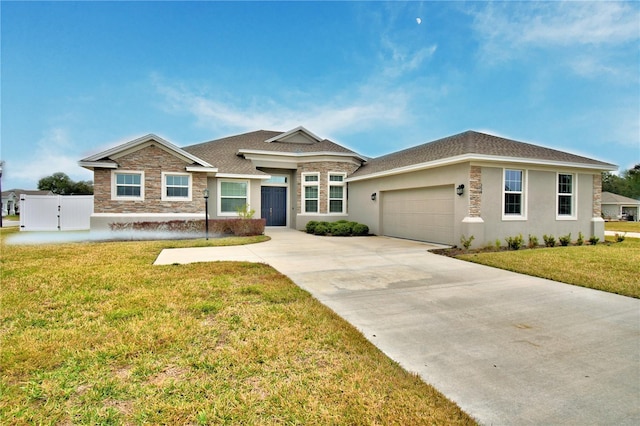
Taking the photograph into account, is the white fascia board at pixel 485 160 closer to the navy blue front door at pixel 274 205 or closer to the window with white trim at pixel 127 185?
the navy blue front door at pixel 274 205

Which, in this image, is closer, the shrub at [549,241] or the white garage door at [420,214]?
the shrub at [549,241]

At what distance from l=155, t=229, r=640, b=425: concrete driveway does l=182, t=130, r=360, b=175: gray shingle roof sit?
35.3 feet

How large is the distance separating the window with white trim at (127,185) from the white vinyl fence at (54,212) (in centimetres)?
601

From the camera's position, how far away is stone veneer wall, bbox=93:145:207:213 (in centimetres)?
1369

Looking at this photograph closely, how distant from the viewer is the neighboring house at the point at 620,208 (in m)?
38.2

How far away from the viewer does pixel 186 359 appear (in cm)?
293

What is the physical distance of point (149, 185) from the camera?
564 inches

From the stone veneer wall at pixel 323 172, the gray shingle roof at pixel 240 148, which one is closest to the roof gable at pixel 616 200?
the gray shingle roof at pixel 240 148

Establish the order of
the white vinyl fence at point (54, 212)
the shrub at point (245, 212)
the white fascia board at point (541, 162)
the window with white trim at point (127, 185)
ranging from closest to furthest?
1. the white fascia board at point (541, 162)
2. the window with white trim at point (127, 185)
3. the shrub at point (245, 212)
4. the white vinyl fence at point (54, 212)

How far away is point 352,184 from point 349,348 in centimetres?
1506

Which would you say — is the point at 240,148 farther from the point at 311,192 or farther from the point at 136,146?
the point at 136,146

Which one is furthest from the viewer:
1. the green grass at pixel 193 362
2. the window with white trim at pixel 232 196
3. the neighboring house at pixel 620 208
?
the neighboring house at pixel 620 208

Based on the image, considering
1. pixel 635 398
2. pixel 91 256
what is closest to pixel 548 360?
pixel 635 398

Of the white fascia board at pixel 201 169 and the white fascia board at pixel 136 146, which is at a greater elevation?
the white fascia board at pixel 136 146
